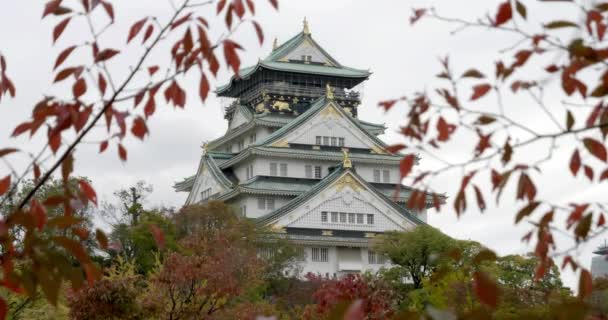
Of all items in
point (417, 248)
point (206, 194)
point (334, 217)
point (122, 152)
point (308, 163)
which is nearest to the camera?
point (122, 152)

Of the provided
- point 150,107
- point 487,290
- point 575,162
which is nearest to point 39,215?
point 150,107

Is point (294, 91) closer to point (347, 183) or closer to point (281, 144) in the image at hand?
point (281, 144)

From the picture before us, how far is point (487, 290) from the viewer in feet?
10.1

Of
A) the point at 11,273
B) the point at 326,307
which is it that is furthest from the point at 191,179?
the point at 11,273

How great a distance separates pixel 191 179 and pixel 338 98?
8311 millimetres

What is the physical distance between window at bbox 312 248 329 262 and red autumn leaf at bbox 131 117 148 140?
41167mm

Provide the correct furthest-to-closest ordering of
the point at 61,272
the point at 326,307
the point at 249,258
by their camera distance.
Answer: the point at 249,258 < the point at 326,307 < the point at 61,272

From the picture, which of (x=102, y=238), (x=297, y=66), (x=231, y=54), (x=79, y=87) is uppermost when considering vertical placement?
(x=297, y=66)

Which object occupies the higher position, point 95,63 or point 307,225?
point 307,225

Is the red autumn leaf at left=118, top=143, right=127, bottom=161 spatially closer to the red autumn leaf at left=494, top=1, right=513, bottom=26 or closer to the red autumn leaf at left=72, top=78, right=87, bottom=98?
the red autumn leaf at left=72, top=78, right=87, bottom=98

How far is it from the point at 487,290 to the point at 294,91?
158 ft

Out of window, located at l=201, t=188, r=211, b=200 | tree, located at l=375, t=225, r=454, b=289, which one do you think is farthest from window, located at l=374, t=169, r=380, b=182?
tree, located at l=375, t=225, r=454, b=289

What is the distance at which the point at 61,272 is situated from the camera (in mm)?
3445

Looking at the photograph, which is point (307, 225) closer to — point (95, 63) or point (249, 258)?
point (249, 258)
